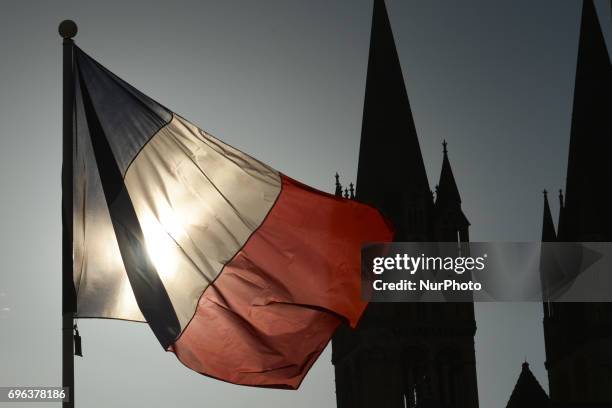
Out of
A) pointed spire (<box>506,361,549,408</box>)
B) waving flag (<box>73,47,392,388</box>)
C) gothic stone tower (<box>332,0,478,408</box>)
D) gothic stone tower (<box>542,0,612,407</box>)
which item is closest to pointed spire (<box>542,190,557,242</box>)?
gothic stone tower (<box>542,0,612,407</box>)

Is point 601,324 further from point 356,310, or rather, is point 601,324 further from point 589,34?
point 356,310

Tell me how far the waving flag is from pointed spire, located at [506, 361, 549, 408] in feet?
156

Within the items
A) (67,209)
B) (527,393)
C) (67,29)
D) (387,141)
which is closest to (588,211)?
(387,141)

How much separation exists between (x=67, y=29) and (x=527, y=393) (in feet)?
166

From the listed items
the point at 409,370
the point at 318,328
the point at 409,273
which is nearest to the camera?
the point at 318,328

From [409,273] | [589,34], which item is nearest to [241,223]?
[589,34]

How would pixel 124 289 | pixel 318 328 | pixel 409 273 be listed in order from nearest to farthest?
pixel 124 289 < pixel 318 328 < pixel 409 273

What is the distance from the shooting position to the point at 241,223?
41.3 ft

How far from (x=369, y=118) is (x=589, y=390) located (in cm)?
1468

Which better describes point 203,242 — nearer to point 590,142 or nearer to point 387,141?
point 387,141

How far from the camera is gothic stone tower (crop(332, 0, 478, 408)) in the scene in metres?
54.6

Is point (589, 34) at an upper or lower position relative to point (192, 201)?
upper

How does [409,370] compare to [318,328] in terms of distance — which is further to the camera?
[409,370]

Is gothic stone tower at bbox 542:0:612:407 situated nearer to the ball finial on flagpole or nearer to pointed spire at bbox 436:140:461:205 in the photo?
pointed spire at bbox 436:140:461:205
